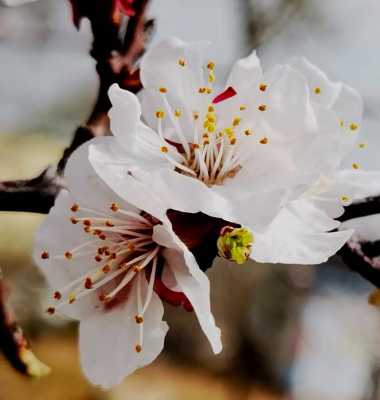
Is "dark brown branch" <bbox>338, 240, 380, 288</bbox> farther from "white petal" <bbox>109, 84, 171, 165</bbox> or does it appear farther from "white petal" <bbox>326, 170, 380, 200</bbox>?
"white petal" <bbox>109, 84, 171, 165</bbox>

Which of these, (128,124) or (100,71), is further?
(100,71)

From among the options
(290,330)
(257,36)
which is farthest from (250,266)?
(257,36)

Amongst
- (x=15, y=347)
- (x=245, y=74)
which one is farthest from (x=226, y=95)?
(x=15, y=347)

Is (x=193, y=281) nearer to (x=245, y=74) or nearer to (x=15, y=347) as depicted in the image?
(x=245, y=74)

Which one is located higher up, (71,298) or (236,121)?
(236,121)

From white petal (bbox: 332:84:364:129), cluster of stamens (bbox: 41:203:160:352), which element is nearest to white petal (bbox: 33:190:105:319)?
cluster of stamens (bbox: 41:203:160:352)

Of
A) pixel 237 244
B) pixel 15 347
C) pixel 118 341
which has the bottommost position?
pixel 15 347
